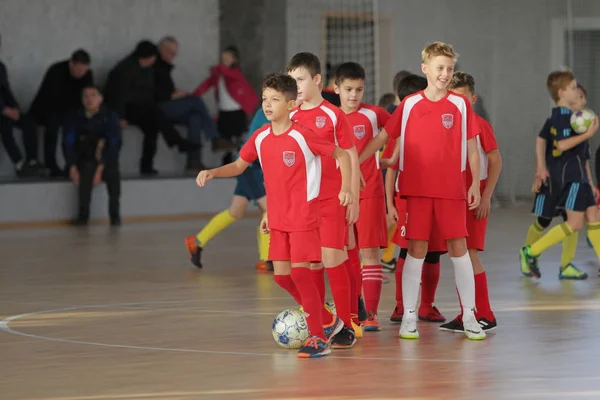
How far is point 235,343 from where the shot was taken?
569cm

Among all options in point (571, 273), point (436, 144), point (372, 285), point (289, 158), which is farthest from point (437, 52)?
point (571, 273)

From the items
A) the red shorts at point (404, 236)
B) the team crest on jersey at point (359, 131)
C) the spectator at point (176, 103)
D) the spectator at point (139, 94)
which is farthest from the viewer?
the spectator at point (176, 103)

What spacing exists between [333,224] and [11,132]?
8.82m

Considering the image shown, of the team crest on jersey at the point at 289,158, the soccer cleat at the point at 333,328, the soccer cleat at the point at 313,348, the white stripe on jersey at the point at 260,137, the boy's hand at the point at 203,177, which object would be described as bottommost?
the soccer cleat at the point at 313,348

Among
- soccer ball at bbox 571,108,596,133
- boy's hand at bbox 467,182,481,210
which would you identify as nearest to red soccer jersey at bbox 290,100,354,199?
boy's hand at bbox 467,182,481,210

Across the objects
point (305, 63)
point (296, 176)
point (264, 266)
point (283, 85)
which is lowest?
point (264, 266)

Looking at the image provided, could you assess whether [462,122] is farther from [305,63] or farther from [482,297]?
[482,297]

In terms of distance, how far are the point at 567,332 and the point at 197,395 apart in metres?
2.23

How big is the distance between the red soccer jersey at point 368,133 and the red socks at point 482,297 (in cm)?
66

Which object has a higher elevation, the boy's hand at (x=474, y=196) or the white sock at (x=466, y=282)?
the boy's hand at (x=474, y=196)

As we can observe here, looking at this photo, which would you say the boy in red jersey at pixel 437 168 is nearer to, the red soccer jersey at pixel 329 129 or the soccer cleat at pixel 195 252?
the red soccer jersey at pixel 329 129

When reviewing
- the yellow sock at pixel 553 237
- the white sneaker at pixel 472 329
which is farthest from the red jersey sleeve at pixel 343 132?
the yellow sock at pixel 553 237

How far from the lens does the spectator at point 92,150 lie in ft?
43.9

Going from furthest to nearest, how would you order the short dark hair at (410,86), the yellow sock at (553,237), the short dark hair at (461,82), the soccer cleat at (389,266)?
the soccer cleat at (389,266), the yellow sock at (553,237), the short dark hair at (410,86), the short dark hair at (461,82)
